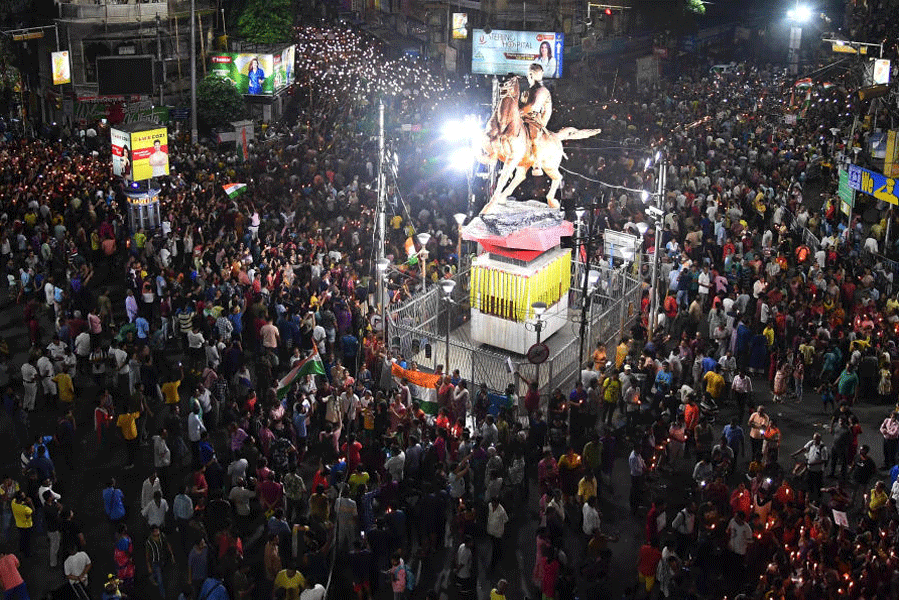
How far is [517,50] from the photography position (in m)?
52.2

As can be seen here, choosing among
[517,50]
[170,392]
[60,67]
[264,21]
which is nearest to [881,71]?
[517,50]

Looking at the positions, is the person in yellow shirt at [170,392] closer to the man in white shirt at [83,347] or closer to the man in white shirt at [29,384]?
the man in white shirt at [29,384]

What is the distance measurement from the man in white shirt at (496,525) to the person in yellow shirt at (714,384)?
5647 millimetres

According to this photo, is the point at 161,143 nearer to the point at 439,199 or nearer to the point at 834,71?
the point at 439,199

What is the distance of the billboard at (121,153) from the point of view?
95.7ft

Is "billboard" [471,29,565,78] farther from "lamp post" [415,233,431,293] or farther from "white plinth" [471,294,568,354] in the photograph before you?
"white plinth" [471,294,568,354]

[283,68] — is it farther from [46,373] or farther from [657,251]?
[46,373]

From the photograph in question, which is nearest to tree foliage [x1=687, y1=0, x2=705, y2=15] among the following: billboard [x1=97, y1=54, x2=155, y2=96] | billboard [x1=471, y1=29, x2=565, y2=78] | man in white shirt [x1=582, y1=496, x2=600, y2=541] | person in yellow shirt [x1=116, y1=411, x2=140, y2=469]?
billboard [x1=471, y1=29, x2=565, y2=78]

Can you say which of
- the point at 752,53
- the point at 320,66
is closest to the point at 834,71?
the point at 752,53

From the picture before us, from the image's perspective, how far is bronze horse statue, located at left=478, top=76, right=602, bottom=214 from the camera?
73.0ft

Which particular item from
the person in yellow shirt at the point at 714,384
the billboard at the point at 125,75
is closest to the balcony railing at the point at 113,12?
the billboard at the point at 125,75

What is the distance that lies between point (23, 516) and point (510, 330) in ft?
34.0

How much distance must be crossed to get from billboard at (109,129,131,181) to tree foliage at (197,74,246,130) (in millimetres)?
12966

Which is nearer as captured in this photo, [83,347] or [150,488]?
[150,488]
